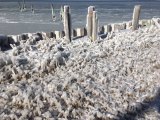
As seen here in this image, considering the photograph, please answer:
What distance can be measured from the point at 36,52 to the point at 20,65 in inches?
55.0

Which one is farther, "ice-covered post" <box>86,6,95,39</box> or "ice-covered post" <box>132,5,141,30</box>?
"ice-covered post" <box>132,5,141,30</box>

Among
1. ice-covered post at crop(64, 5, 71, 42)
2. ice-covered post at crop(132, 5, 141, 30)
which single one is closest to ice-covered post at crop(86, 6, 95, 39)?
ice-covered post at crop(64, 5, 71, 42)

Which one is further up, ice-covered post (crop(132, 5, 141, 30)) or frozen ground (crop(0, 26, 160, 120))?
ice-covered post (crop(132, 5, 141, 30))

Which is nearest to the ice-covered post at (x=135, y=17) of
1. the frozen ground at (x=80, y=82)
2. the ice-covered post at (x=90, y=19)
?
the ice-covered post at (x=90, y=19)

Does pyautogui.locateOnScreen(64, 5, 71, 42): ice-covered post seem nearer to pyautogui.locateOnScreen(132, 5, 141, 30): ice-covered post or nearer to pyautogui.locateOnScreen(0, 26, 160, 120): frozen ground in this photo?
pyautogui.locateOnScreen(0, 26, 160, 120): frozen ground

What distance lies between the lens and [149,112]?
7.50 m

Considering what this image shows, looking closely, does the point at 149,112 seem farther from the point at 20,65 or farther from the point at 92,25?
the point at 92,25

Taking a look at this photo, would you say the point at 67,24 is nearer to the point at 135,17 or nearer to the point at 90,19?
the point at 90,19

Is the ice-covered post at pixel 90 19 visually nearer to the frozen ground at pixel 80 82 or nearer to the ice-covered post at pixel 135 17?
the frozen ground at pixel 80 82

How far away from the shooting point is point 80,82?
27.8 feet

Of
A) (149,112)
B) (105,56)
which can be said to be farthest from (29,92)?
(105,56)

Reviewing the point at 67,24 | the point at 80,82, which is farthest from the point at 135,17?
the point at 80,82

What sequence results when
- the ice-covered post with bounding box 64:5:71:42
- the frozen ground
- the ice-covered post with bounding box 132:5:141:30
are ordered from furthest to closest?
1. the ice-covered post with bounding box 132:5:141:30
2. the ice-covered post with bounding box 64:5:71:42
3. the frozen ground

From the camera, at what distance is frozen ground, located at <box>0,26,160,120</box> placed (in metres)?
7.17
